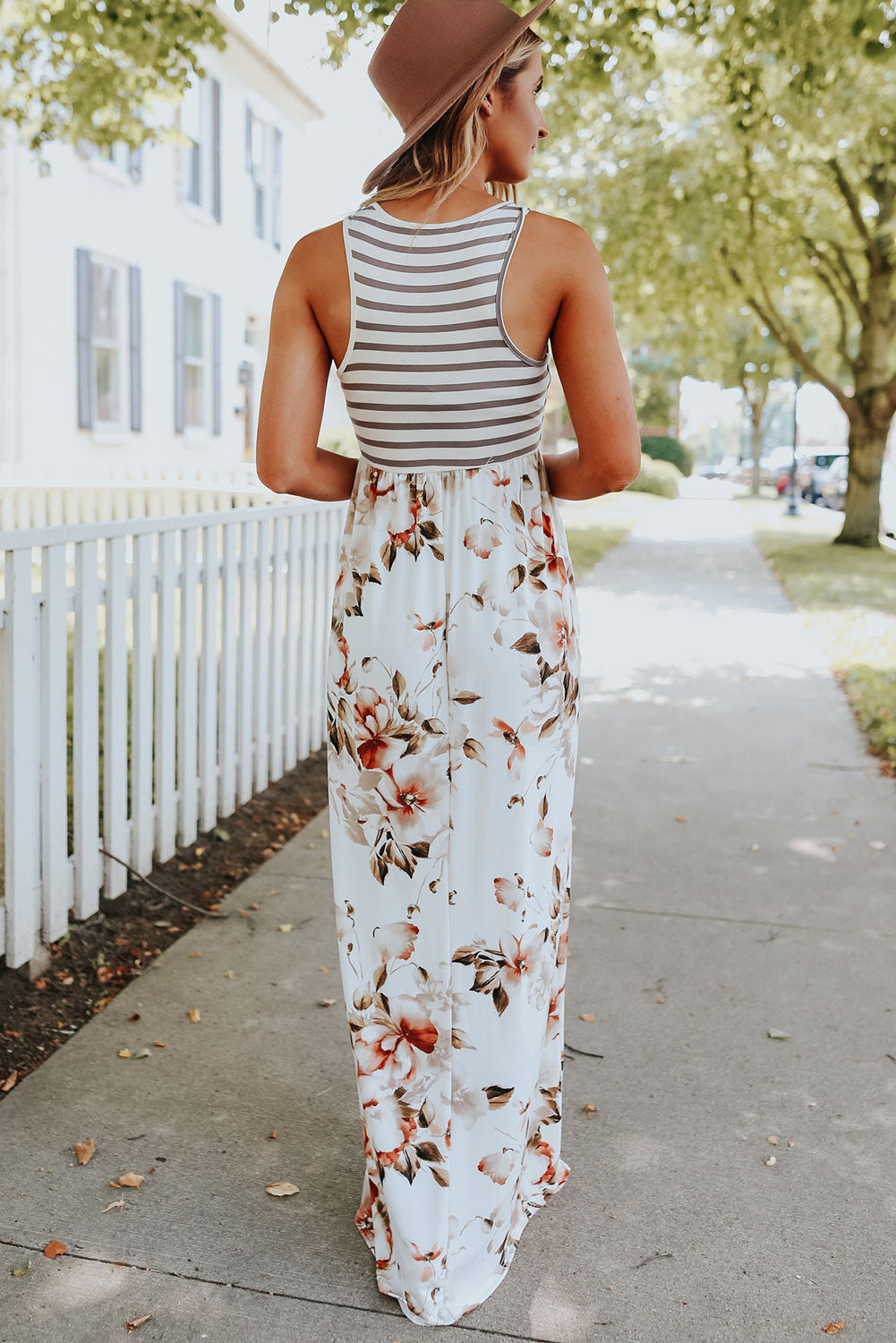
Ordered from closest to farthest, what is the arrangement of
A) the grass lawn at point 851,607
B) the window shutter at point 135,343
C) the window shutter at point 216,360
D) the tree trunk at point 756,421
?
the grass lawn at point 851,607
the window shutter at point 135,343
the window shutter at point 216,360
the tree trunk at point 756,421

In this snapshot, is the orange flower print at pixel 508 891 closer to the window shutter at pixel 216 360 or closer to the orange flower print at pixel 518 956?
the orange flower print at pixel 518 956

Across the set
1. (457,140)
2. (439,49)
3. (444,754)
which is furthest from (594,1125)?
(439,49)

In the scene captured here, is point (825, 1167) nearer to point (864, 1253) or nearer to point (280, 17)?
point (864, 1253)

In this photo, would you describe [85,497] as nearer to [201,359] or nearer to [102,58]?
[102,58]

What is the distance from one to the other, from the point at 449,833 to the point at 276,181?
18.2 meters

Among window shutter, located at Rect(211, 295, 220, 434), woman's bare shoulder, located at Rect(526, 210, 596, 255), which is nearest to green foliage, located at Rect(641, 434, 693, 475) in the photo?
window shutter, located at Rect(211, 295, 220, 434)

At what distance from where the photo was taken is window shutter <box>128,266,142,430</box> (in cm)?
1445

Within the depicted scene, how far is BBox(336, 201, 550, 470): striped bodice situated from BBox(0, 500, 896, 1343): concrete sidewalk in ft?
5.23

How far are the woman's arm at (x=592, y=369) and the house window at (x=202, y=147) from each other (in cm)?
1470

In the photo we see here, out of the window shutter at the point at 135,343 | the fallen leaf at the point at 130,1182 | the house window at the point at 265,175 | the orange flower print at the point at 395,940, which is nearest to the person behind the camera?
the orange flower print at the point at 395,940

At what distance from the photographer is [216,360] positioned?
55.2ft

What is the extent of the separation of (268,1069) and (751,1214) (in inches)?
49.9

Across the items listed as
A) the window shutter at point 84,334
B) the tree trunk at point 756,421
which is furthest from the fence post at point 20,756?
the tree trunk at point 756,421

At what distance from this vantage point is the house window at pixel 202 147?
15.5m
